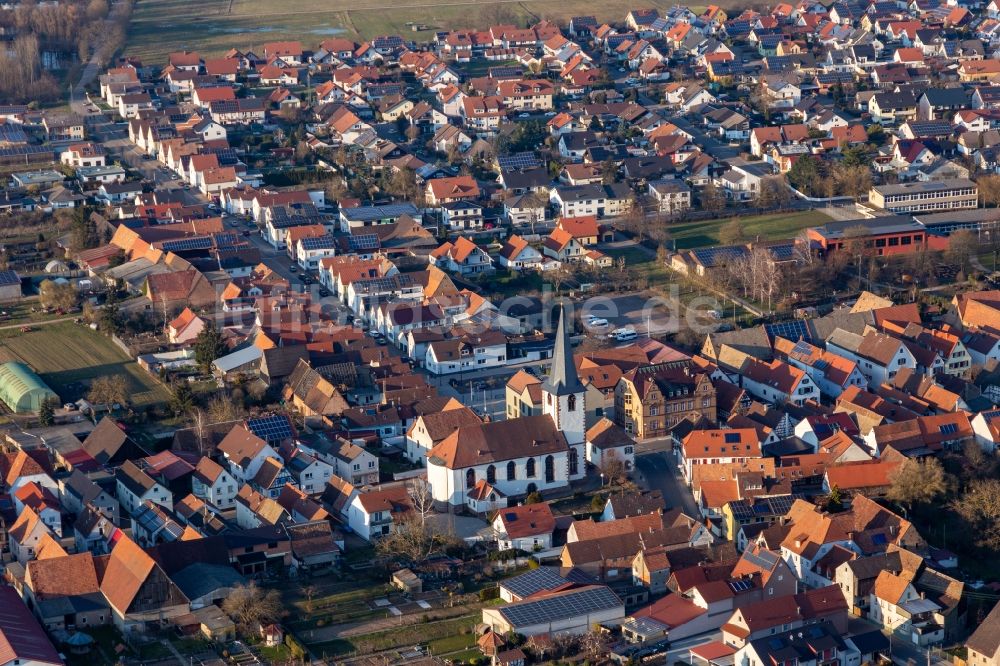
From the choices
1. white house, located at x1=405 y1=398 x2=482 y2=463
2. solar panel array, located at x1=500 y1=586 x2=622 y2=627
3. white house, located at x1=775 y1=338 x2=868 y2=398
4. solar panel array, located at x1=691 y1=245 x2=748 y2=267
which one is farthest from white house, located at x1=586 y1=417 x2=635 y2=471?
solar panel array, located at x1=691 y1=245 x2=748 y2=267

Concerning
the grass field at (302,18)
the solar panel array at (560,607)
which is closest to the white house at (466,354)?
the solar panel array at (560,607)

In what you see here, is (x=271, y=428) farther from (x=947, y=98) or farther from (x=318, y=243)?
(x=947, y=98)

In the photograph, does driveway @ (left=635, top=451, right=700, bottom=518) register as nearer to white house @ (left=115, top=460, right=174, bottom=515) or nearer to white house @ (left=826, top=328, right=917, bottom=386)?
white house @ (left=826, top=328, right=917, bottom=386)

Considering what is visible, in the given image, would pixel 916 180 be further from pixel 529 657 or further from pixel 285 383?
pixel 529 657

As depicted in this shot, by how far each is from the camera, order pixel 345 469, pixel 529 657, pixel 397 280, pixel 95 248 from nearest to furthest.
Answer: pixel 529 657, pixel 345 469, pixel 397 280, pixel 95 248

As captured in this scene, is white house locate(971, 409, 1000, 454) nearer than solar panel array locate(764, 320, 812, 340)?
Yes

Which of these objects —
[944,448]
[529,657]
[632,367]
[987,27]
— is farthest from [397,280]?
[987,27]
